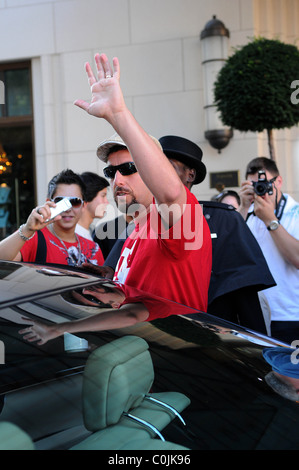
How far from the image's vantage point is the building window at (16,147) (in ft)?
26.4

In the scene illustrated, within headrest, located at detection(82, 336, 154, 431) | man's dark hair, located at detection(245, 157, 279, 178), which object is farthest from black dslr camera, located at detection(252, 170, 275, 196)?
headrest, located at detection(82, 336, 154, 431)

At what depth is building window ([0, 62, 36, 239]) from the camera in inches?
316

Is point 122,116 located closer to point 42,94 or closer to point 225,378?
point 225,378

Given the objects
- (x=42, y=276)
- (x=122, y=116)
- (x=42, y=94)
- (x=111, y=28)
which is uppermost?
(x=111, y=28)

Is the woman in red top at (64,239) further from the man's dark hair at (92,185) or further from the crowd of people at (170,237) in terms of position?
the man's dark hair at (92,185)

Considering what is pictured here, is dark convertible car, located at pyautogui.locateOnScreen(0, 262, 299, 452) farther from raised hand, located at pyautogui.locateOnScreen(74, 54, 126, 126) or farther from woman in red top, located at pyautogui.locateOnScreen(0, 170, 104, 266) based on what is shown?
woman in red top, located at pyautogui.locateOnScreen(0, 170, 104, 266)

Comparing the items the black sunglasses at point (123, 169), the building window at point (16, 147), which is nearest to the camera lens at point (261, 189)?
the black sunglasses at point (123, 169)

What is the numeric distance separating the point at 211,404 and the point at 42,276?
652 millimetres

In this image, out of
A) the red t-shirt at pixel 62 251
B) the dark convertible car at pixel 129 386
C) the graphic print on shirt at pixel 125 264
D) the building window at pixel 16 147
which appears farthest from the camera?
the building window at pixel 16 147

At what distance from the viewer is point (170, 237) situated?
1.77m

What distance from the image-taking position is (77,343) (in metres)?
1.40

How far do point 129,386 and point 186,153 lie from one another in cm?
149

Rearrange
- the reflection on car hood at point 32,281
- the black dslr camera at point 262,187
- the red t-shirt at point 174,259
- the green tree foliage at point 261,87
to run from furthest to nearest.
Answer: the green tree foliage at point 261,87, the black dslr camera at point 262,187, the red t-shirt at point 174,259, the reflection on car hood at point 32,281
